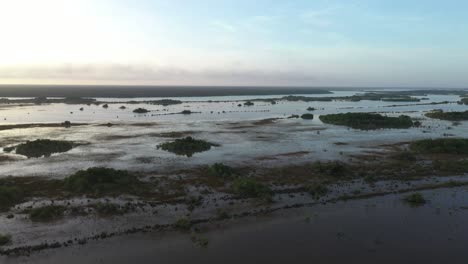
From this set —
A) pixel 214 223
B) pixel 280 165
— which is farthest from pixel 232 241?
pixel 280 165

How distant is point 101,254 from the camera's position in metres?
17.2

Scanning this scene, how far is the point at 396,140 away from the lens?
48156mm

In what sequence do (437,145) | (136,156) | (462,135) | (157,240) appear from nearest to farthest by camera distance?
(157,240) < (136,156) < (437,145) < (462,135)

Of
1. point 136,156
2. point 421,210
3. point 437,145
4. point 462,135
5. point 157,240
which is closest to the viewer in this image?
point 157,240

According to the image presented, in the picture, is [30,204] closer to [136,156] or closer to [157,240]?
[157,240]

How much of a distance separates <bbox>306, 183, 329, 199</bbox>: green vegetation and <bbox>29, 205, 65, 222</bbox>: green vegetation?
1511 cm

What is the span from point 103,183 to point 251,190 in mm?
9897

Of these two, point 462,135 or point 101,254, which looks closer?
point 101,254

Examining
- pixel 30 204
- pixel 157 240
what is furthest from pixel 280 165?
pixel 30 204

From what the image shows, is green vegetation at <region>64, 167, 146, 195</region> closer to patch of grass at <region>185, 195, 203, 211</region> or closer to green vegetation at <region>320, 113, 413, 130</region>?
patch of grass at <region>185, 195, 203, 211</region>

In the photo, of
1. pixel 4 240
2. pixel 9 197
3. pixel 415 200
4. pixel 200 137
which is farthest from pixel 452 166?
pixel 9 197

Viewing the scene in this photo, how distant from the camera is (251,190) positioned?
2533cm

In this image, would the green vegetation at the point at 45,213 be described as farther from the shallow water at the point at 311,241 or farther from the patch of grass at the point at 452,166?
the patch of grass at the point at 452,166

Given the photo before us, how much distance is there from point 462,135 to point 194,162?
38289mm
